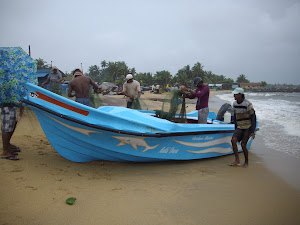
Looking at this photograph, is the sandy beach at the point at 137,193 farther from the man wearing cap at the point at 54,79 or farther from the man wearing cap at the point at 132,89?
the man wearing cap at the point at 54,79

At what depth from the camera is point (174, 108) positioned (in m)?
4.88

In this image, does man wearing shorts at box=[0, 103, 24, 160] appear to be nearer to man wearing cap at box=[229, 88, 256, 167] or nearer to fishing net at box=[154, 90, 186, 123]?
fishing net at box=[154, 90, 186, 123]

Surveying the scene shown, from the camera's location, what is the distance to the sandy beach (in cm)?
243

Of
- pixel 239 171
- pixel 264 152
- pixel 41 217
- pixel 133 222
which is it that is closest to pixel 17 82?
pixel 41 217

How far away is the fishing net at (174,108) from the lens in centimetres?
481

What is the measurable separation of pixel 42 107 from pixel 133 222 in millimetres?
2102

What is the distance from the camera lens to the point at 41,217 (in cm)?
228

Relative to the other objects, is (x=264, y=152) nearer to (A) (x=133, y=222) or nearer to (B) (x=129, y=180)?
(B) (x=129, y=180)

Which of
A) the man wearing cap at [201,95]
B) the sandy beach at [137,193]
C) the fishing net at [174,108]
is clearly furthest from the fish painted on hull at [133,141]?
the man wearing cap at [201,95]

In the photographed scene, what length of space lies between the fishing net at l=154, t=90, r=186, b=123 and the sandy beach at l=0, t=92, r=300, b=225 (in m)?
1.16

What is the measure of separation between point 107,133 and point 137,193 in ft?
3.51

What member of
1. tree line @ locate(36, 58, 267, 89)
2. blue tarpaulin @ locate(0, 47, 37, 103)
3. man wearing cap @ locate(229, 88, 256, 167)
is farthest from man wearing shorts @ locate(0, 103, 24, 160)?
tree line @ locate(36, 58, 267, 89)

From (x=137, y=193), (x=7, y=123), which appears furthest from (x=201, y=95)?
(x=7, y=123)

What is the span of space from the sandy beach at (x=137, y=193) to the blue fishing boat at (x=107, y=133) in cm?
26
